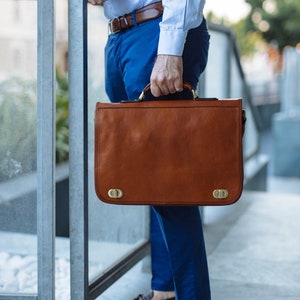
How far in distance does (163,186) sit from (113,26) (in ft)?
1.82

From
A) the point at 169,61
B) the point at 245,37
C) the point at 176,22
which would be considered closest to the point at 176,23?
the point at 176,22

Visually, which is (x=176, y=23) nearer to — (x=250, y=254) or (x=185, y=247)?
(x=185, y=247)

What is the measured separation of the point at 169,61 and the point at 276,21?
1244 inches

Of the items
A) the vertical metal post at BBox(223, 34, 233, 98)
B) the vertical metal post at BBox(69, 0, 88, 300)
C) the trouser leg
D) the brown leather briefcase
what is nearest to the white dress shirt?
the brown leather briefcase

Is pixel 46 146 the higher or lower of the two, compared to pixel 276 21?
lower

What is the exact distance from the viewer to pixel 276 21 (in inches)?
1282

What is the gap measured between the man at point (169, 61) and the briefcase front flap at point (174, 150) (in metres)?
0.09

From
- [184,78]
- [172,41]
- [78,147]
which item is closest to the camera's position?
[172,41]

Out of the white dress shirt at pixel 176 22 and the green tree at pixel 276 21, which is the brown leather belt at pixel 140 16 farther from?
the green tree at pixel 276 21

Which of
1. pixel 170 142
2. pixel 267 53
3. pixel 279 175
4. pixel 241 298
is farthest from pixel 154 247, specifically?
pixel 267 53

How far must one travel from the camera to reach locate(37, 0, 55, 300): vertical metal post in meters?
2.29

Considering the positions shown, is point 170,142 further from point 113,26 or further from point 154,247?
point 154,247

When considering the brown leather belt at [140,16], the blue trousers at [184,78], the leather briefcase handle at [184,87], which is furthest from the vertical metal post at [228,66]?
the leather briefcase handle at [184,87]

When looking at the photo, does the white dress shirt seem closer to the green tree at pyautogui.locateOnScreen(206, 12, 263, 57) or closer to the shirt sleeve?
the shirt sleeve
